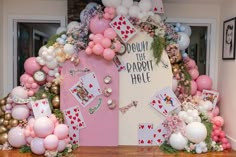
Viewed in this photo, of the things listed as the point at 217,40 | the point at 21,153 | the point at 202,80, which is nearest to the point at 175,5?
the point at 217,40

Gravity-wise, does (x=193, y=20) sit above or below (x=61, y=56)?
above

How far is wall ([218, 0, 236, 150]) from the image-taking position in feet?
12.6

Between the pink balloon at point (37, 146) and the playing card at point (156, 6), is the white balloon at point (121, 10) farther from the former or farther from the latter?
the pink balloon at point (37, 146)

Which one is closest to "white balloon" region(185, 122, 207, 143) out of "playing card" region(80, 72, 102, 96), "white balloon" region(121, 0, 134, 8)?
"playing card" region(80, 72, 102, 96)

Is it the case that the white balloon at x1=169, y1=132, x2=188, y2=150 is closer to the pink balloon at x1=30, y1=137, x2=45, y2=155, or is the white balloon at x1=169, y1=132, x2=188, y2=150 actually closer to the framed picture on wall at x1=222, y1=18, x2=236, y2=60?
the framed picture on wall at x1=222, y1=18, x2=236, y2=60

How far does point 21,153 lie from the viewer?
3562mm

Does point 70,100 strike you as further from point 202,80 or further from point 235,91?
point 235,91

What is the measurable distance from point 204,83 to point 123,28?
1.44 m

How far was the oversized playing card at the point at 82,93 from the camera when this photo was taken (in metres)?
3.82

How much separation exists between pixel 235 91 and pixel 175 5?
5.31ft

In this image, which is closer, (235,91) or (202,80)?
(235,91)

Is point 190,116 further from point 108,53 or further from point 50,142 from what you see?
point 50,142

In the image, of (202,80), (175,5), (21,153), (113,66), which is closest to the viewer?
(21,153)

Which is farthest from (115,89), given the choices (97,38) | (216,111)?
(216,111)
